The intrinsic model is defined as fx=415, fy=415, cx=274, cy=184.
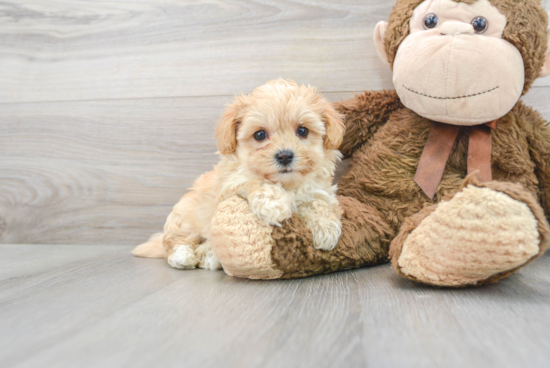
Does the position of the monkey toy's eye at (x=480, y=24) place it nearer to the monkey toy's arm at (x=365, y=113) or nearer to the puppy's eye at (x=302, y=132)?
the monkey toy's arm at (x=365, y=113)

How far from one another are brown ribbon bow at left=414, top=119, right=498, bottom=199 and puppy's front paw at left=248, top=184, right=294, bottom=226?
407 mm

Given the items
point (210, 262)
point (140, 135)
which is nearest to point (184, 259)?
point (210, 262)

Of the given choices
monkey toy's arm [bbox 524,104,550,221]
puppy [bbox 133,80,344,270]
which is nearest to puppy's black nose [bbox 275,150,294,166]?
puppy [bbox 133,80,344,270]

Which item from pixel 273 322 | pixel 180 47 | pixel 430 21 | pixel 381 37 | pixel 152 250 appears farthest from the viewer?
pixel 180 47

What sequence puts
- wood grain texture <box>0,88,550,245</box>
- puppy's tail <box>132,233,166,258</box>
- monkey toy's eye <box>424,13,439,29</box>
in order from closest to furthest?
1. monkey toy's eye <box>424,13,439,29</box>
2. puppy's tail <box>132,233,166,258</box>
3. wood grain texture <box>0,88,550,245</box>

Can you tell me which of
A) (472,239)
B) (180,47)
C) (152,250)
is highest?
(180,47)

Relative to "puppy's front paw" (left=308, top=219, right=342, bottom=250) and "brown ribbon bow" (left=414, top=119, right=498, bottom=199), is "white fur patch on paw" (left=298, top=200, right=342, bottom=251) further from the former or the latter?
"brown ribbon bow" (left=414, top=119, right=498, bottom=199)

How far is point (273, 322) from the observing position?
0.70 metres

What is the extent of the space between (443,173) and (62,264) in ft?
3.78

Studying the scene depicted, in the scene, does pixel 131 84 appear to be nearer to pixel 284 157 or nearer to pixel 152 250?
pixel 152 250

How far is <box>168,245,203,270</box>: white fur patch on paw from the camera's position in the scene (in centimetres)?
115

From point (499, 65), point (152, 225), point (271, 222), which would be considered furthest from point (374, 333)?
point (152, 225)

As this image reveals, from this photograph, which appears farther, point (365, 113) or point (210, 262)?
point (365, 113)

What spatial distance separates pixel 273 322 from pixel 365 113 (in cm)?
76
